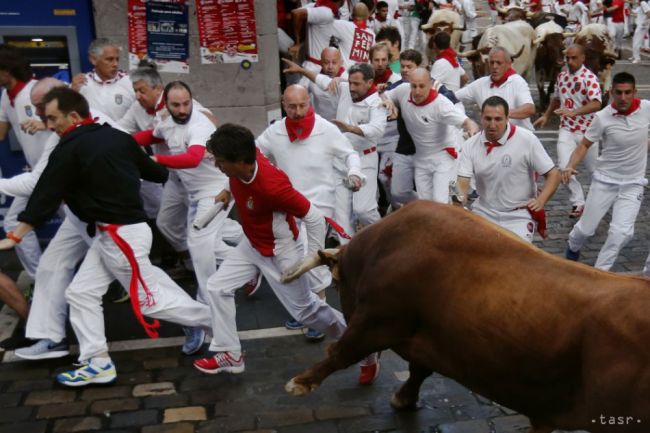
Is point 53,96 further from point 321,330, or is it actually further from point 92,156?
point 321,330

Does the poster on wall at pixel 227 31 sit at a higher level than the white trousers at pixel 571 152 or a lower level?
higher

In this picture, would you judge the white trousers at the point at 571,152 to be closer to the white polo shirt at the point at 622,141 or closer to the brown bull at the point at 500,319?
the white polo shirt at the point at 622,141

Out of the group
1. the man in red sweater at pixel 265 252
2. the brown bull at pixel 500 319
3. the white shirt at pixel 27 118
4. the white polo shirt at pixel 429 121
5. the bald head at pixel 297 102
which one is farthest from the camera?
the white polo shirt at pixel 429 121

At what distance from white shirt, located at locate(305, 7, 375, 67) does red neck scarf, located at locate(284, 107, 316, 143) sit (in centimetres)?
422

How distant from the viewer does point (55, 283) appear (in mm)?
5711

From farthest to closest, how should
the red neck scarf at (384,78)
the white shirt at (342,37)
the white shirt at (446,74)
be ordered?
1. the white shirt at (342,37)
2. the white shirt at (446,74)
3. the red neck scarf at (384,78)

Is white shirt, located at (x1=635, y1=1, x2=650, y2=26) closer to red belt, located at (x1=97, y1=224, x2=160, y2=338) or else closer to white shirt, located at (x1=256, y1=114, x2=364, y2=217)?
white shirt, located at (x1=256, y1=114, x2=364, y2=217)

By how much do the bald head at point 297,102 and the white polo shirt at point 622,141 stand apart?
300cm

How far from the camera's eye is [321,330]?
555cm

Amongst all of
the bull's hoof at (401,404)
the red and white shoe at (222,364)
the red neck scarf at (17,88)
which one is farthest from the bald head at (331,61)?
the bull's hoof at (401,404)

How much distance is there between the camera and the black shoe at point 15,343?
5902mm

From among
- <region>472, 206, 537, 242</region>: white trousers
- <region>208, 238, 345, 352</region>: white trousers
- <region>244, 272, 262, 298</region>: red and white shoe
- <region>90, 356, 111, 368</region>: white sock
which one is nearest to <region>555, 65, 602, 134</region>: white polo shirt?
<region>472, 206, 537, 242</region>: white trousers

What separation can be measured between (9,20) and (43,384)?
14.5 feet

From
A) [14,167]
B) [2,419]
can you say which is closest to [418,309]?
[2,419]
